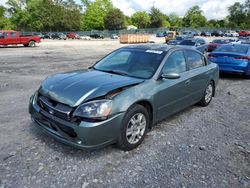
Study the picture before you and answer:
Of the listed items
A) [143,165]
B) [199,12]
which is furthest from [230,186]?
[199,12]

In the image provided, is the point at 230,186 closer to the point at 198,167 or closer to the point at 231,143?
the point at 198,167

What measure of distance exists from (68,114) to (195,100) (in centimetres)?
317

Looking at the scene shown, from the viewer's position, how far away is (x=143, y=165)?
337 cm

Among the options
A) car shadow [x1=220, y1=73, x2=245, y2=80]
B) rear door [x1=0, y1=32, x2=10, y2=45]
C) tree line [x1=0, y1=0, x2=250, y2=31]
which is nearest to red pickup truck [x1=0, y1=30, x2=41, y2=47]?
rear door [x1=0, y1=32, x2=10, y2=45]

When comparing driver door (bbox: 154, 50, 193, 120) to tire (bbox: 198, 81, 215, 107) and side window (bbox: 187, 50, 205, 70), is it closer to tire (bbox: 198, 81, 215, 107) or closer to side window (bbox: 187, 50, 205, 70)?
side window (bbox: 187, 50, 205, 70)

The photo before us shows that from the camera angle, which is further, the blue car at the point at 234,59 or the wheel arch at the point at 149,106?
the blue car at the point at 234,59

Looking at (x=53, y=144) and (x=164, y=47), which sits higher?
(x=164, y=47)

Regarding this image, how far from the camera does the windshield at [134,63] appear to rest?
4229mm

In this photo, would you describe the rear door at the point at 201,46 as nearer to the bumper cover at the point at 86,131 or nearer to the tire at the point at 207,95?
the tire at the point at 207,95

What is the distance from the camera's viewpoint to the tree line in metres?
80.2

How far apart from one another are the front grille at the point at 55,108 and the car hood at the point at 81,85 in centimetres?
6

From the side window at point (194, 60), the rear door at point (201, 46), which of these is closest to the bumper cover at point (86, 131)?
→ the side window at point (194, 60)

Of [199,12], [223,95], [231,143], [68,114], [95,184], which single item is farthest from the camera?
[199,12]

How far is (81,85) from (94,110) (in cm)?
60
